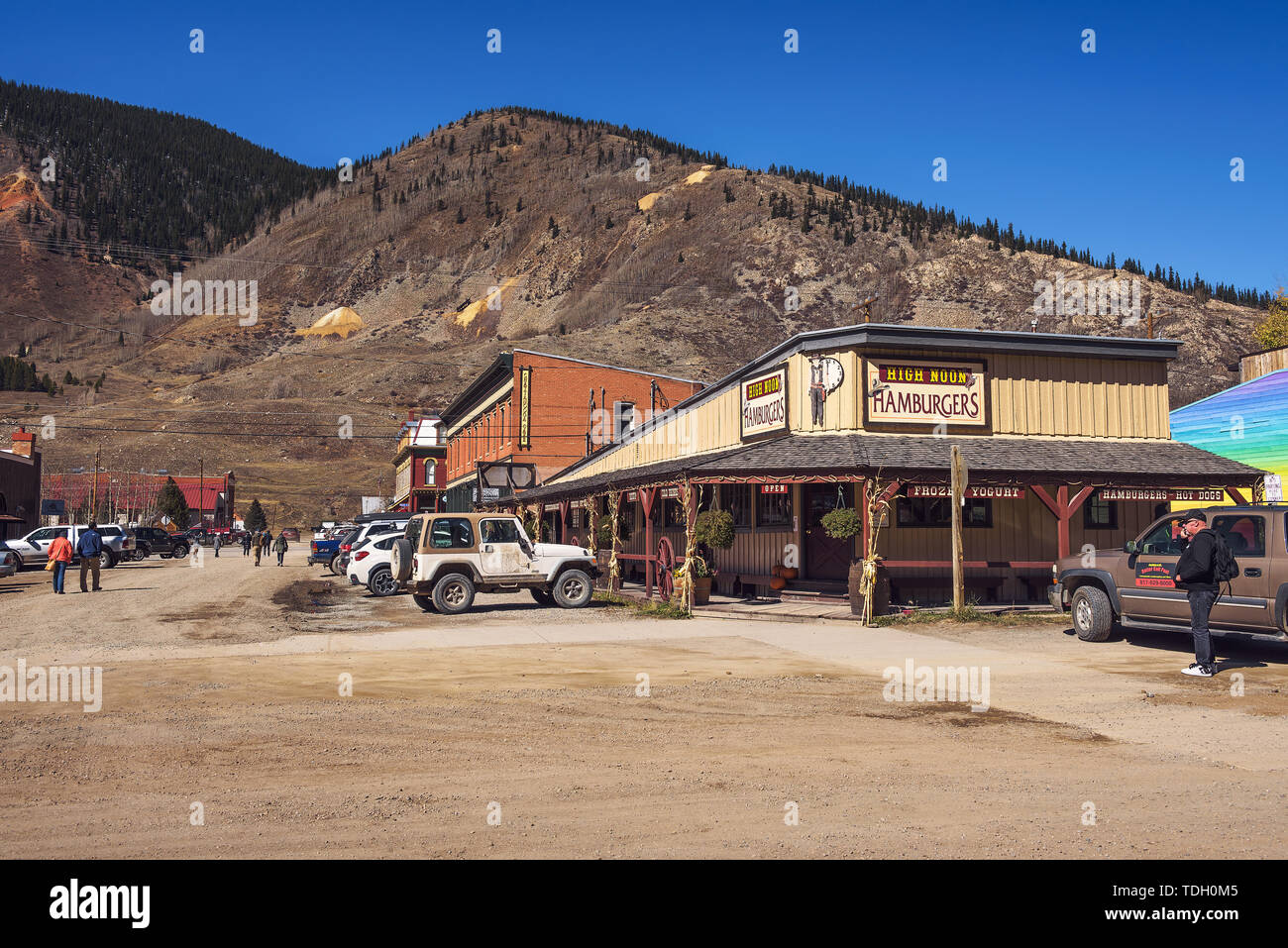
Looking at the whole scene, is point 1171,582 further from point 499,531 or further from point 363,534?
point 363,534

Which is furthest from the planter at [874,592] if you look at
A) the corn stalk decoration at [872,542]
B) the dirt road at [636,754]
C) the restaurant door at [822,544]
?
the restaurant door at [822,544]

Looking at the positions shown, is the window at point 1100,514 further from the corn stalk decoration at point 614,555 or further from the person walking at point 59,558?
the person walking at point 59,558

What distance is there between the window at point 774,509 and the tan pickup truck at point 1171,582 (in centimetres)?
930

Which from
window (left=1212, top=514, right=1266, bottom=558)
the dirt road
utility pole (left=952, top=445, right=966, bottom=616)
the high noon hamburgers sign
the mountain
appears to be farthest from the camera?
the mountain

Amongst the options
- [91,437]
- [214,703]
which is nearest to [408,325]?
[91,437]

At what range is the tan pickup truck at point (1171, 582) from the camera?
41.9ft

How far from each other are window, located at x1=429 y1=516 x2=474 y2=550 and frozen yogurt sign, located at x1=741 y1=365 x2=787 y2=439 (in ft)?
26.5

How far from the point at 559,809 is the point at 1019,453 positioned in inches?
706

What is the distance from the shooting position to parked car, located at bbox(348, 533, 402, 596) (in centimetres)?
2627

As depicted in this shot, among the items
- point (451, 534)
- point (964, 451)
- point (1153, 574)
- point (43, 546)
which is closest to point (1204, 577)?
point (1153, 574)

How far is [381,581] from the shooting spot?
2642cm

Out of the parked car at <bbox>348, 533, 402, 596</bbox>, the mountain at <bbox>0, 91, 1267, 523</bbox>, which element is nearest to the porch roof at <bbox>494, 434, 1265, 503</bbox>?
the parked car at <bbox>348, 533, 402, 596</bbox>

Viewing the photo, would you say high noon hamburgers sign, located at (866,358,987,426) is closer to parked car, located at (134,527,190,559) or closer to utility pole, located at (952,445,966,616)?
utility pole, located at (952,445,966,616)
